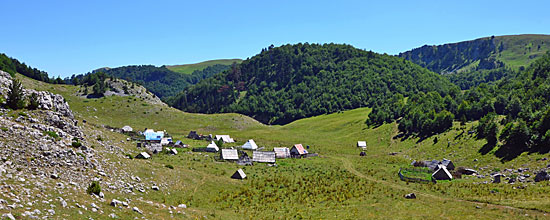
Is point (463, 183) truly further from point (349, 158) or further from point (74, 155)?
point (74, 155)

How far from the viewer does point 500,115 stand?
101 meters

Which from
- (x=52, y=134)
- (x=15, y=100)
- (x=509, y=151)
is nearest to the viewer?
(x=52, y=134)

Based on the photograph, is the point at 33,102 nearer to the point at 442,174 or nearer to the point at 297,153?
the point at 297,153

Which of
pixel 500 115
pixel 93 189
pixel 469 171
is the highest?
pixel 500 115

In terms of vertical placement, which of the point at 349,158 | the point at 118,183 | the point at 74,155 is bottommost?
the point at 349,158

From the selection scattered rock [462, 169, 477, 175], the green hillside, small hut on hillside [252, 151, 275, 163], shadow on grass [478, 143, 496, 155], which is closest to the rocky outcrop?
the green hillside

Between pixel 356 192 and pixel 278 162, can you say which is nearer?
pixel 356 192

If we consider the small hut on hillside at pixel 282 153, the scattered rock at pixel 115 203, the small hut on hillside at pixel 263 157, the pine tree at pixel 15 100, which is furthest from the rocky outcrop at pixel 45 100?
the small hut on hillside at pixel 282 153

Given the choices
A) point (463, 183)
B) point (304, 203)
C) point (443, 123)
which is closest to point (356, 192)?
point (304, 203)

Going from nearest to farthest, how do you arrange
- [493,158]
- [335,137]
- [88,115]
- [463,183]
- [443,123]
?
[463,183] → [493,158] → [443,123] → [88,115] → [335,137]

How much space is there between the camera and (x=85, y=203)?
25281mm

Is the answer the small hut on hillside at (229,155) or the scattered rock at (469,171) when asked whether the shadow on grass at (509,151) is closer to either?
the scattered rock at (469,171)

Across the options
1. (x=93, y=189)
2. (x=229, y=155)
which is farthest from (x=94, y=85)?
(x=93, y=189)

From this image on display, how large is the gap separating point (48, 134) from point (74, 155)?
3719 millimetres
